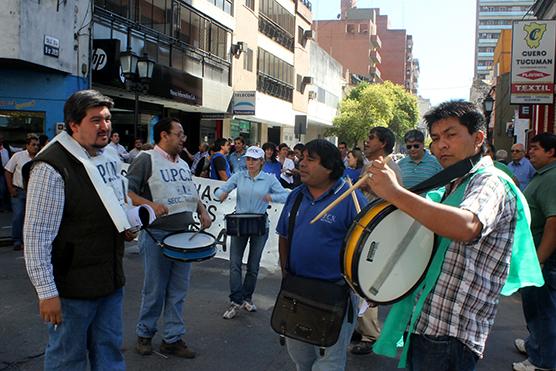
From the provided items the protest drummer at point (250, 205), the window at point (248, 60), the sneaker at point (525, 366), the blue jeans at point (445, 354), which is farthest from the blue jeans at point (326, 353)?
the window at point (248, 60)

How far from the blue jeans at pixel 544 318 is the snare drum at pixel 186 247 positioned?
276 cm

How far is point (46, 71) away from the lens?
14500mm

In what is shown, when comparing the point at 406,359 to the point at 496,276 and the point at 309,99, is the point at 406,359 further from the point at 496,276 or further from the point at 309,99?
the point at 309,99

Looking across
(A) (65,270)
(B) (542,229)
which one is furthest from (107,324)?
(B) (542,229)

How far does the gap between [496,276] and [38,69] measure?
48.1 feet

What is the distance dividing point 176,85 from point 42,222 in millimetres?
17894

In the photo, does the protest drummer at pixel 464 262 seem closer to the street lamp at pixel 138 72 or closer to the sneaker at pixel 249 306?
the sneaker at pixel 249 306

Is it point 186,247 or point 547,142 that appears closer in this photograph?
point 186,247

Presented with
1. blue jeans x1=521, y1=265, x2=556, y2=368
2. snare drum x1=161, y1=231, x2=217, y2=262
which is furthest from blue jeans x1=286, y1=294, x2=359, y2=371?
blue jeans x1=521, y1=265, x2=556, y2=368

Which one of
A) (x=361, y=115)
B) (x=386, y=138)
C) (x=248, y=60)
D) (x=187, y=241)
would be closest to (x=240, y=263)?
(x=187, y=241)

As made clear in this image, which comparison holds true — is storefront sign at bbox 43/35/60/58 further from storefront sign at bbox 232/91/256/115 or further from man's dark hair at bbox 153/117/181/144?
storefront sign at bbox 232/91/256/115

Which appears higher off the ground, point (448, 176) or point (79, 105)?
point (79, 105)

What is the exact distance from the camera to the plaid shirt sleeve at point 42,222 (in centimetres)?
282

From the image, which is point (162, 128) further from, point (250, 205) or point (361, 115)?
point (361, 115)
